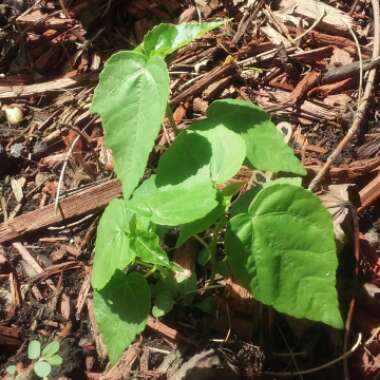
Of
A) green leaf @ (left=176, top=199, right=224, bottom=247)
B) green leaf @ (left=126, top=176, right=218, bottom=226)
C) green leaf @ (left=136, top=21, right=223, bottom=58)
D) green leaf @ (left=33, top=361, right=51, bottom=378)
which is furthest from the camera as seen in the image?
green leaf @ (left=33, top=361, right=51, bottom=378)

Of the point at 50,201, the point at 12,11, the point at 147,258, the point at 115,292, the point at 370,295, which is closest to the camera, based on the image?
the point at 147,258

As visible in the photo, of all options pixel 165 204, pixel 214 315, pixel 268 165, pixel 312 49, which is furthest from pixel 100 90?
pixel 312 49

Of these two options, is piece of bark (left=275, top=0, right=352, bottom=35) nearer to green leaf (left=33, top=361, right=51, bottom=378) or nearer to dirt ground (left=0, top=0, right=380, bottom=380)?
dirt ground (left=0, top=0, right=380, bottom=380)

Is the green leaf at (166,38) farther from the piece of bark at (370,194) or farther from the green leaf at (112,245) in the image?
Result: the piece of bark at (370,194)

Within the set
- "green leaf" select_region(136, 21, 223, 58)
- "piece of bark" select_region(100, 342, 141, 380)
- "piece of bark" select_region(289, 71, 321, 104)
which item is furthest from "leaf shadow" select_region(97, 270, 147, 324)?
"piece of bark" select_region(289, 71, 321, 104)

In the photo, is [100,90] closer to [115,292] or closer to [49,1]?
[115,292]
